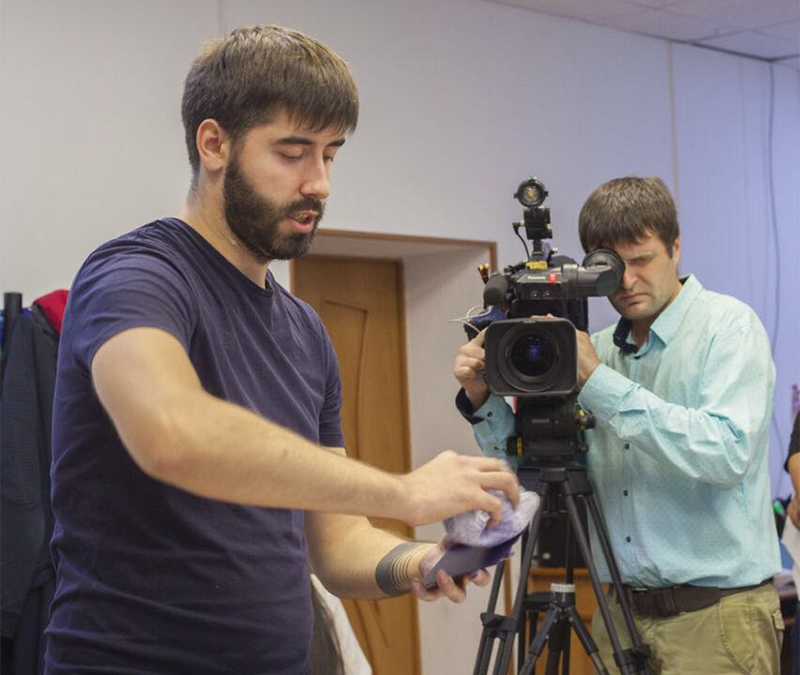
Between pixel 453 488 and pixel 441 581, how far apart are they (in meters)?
0.22

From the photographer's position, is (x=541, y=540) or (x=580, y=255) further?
(x=580, y=255)

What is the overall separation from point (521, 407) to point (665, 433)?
1.05ft

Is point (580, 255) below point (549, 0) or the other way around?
below

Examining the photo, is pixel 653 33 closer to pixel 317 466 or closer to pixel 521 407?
pixel 521 407

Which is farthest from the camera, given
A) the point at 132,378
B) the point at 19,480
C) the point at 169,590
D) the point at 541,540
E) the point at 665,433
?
the point at 541,540

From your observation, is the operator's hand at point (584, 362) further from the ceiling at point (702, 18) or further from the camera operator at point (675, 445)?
the ceiling at point (702, 18)

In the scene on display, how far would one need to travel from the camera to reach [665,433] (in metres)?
2.37

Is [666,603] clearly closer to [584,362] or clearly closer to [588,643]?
[588,643]

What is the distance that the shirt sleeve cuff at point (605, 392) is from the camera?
7.91ft

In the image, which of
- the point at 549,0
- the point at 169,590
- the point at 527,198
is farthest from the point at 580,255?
the point at 169,590

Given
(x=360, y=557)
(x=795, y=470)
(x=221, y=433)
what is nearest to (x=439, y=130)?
(x=795, y=470)

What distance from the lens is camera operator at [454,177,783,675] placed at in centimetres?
237

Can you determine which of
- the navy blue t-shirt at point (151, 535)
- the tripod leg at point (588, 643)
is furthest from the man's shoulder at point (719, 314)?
the navy blue t-shirt at point (151, 535)

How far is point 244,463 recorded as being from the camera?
1092mm
